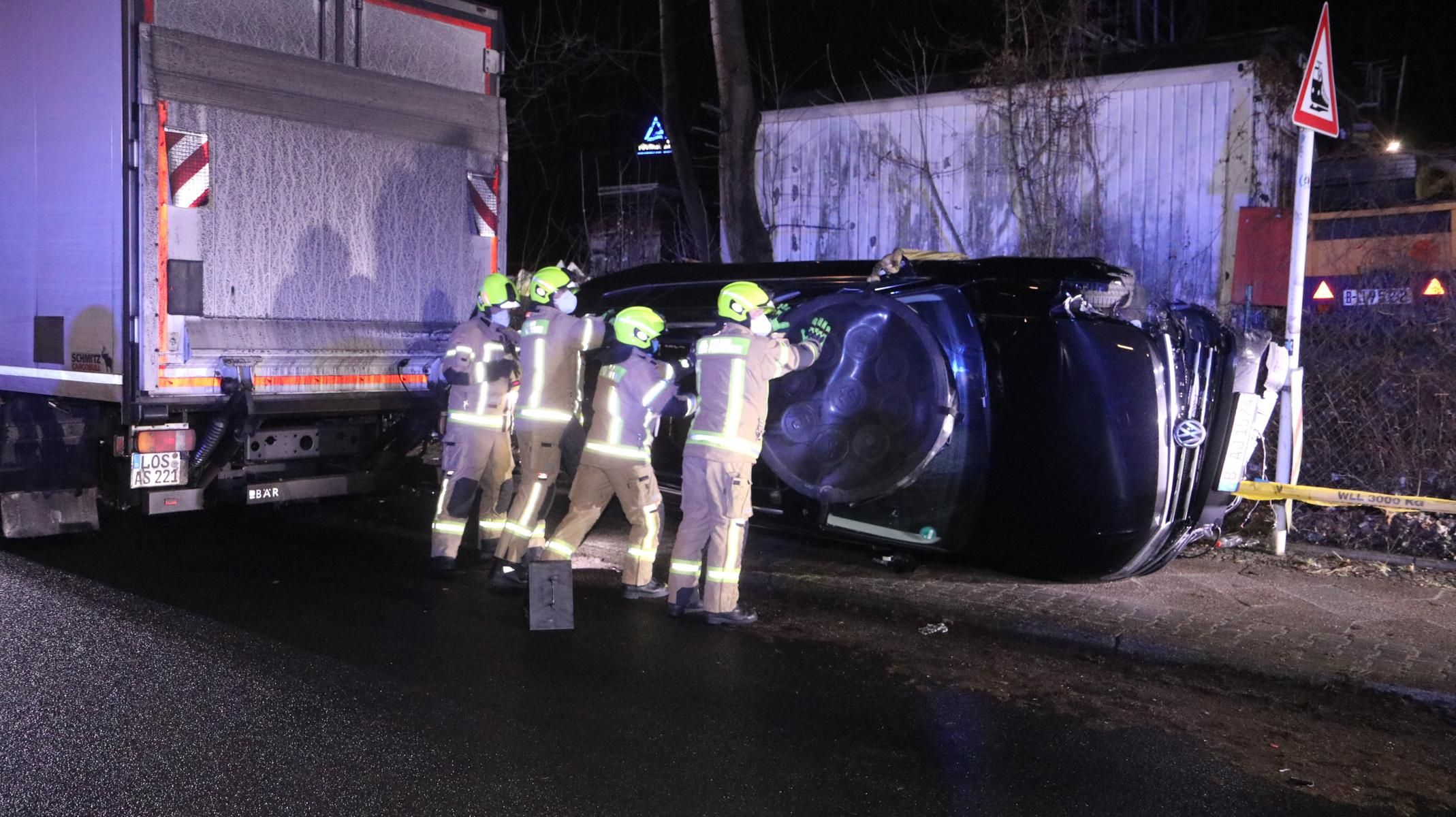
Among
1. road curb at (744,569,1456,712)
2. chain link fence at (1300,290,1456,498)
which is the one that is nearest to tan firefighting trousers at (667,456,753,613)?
road curb at (744,569,1456,712)

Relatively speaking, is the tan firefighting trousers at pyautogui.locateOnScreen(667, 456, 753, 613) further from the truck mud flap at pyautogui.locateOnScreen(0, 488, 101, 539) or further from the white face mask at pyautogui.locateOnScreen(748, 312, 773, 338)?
the truck mud flap at pyautogui.locateOnScreen(0, 488, 101, 539)

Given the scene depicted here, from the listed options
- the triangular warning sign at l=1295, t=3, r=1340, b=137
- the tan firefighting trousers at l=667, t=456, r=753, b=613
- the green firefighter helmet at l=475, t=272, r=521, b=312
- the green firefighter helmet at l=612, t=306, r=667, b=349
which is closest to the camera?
the tan firefighting trousers at l=667, t=456, r=753, b=613

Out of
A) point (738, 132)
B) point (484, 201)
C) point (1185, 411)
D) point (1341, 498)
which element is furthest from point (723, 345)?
point (738, 132)

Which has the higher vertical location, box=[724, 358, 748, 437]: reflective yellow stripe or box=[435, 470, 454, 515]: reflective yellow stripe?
box=[724, 358, 748, 437]: reflective yellow stripe

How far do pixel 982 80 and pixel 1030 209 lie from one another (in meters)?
1.33

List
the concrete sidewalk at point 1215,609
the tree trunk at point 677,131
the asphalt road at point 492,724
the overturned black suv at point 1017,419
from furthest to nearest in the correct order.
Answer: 1. the tree trunk at point 677,131
2. the overturned black suv at point 1017,419
3. the concrete sidewalk at point 1215,609
4. the asphalt road at point 492,724

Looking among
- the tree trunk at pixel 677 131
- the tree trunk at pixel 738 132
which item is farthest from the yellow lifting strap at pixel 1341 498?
the tree trunk at pixel 677 131

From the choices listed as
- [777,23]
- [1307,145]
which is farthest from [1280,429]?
[777,23]

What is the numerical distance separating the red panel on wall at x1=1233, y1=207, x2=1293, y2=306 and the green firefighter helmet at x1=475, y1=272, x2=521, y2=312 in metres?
6.41

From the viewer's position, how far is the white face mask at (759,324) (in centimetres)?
616

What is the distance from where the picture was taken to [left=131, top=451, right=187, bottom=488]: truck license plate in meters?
6.67

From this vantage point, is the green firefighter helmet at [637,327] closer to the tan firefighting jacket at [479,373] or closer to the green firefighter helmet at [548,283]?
the green firefighter helmet at [548,283]

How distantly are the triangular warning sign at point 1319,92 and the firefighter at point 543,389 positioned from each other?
4.24 metres

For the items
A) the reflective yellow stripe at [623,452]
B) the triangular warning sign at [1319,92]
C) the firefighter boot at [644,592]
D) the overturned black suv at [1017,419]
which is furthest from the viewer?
the triangular warning sign at [1319,92]
